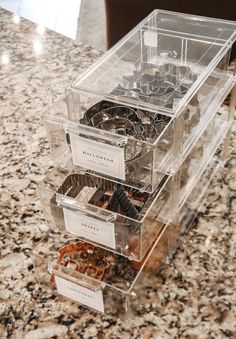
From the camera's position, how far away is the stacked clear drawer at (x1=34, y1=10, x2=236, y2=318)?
80 cm

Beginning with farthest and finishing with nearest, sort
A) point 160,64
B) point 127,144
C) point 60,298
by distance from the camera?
1. point 160,64
2. point 60,298
3. point 127,144

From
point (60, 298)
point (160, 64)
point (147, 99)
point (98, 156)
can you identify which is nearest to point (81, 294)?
point (60, 298)

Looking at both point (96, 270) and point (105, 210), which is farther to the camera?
point (96, 270)

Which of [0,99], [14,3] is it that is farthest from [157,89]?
[14,3]

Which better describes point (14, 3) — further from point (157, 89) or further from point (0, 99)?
point (157, 89)

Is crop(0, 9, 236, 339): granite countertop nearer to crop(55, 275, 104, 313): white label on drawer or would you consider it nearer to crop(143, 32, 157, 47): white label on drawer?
crop(55, 275, 104, 313): white label on drawer

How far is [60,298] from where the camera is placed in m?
0.90

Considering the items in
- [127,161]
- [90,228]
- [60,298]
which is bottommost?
[60,298]

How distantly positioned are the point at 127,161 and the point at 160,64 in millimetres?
301

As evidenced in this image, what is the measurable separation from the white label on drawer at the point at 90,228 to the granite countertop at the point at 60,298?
138 mm

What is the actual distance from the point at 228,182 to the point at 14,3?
3024 mm

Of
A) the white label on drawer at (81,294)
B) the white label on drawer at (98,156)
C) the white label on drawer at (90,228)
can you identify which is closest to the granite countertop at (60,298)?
the white label on drawer at (81,294)

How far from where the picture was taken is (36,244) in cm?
99

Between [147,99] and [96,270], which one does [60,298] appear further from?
[147,99]
